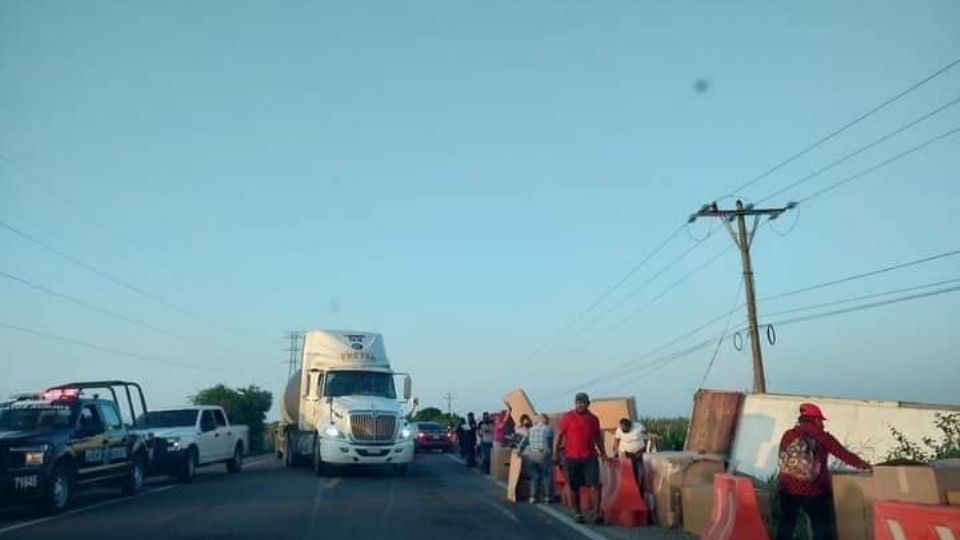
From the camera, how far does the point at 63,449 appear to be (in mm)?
16062

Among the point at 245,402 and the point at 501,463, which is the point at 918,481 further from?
the point at 245,402

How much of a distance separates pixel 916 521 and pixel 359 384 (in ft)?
63.4

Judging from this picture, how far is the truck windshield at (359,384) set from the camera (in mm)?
24344

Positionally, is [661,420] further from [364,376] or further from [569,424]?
[569,424]

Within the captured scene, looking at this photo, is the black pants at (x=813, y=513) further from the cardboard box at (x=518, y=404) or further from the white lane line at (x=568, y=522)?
the cardboard box at (x=518, y=404)

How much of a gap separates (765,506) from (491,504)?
22.4 feet

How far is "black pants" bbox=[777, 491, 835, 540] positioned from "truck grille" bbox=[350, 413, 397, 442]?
14962 mm

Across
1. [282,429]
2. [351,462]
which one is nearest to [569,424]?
[351,462]

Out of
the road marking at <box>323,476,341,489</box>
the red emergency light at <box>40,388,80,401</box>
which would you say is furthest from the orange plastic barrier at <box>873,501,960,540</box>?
the red emergency light at <box>40,388,80,401</box>

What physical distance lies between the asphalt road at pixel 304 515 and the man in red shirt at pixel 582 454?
1.68 feet

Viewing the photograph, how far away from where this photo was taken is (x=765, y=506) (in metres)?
10.2

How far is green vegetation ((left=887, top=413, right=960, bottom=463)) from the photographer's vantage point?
511 inches

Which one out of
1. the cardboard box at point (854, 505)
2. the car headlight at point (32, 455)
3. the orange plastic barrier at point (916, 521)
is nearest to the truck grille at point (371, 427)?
the car headlight at point (32, 455)

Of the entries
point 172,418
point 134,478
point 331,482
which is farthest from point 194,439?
point 331,482
